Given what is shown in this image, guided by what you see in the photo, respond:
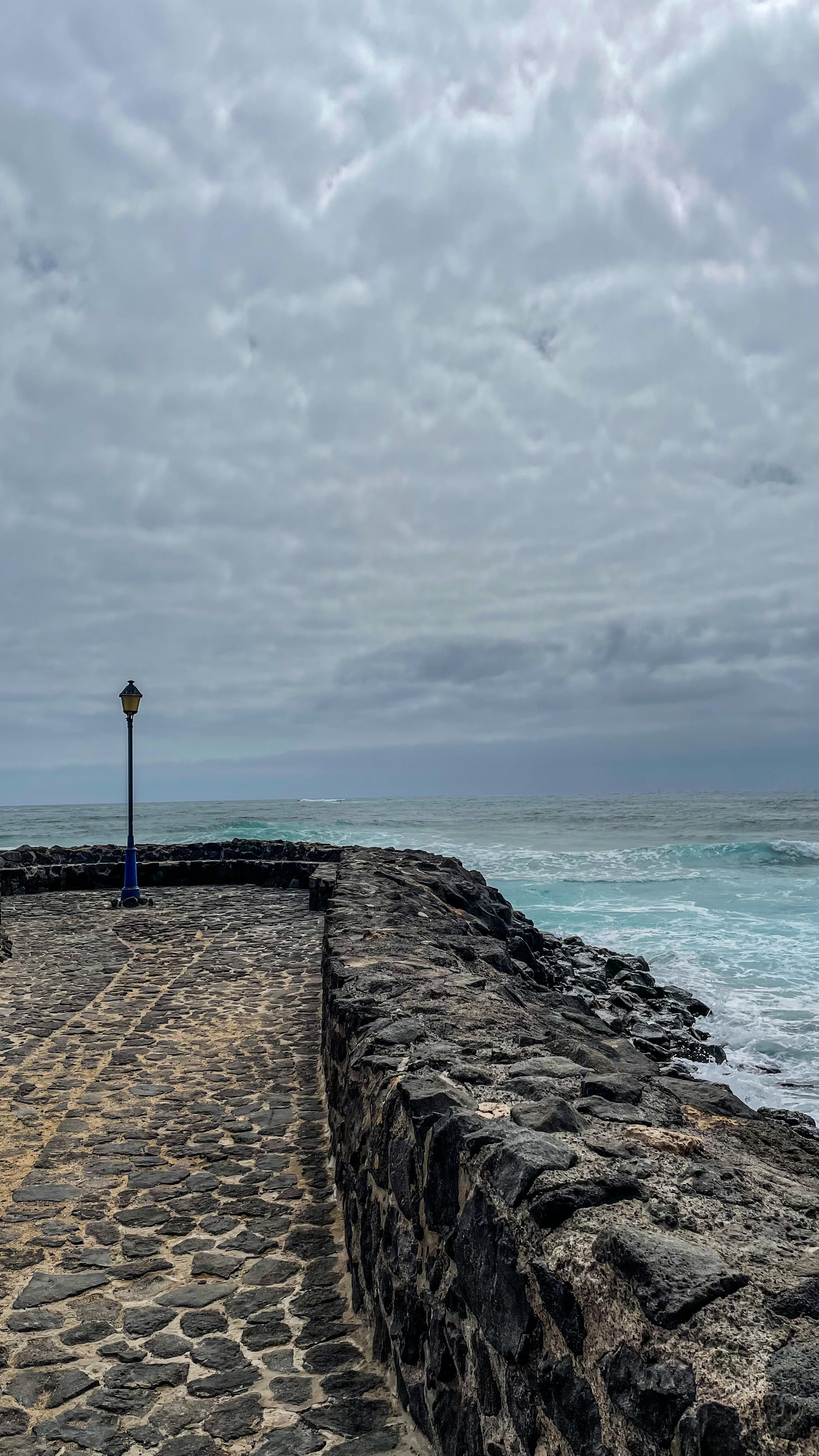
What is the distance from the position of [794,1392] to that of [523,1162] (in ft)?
3.14

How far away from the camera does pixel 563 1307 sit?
1.87 m

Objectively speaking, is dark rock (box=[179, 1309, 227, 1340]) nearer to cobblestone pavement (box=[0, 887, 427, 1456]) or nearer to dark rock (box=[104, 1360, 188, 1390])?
cobblestone pavement (box=[0, 887, 427, 1456])

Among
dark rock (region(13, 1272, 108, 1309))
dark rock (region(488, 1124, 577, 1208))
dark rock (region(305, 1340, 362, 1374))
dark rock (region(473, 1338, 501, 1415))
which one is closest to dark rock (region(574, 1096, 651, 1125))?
dark rock (region(488, 1124, 577, 1208))

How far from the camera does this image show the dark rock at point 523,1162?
2238 millimetres

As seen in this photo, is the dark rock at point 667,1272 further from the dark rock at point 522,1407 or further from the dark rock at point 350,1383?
the dark rock at point 350,1383

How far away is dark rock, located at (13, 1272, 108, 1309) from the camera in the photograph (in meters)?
3.53

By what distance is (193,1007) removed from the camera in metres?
8.01

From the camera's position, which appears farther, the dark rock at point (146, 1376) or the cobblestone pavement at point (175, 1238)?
the dark rock at point (146, 1376)

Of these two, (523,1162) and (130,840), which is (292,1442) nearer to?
(523,1162)

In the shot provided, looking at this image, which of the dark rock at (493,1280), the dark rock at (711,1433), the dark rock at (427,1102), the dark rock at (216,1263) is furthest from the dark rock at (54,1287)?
the dark rock at (711,1433)

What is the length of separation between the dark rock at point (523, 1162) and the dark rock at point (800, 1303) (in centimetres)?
69

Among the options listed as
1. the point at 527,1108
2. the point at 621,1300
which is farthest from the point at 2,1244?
the point at 621,1300

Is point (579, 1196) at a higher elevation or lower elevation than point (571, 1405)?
higher

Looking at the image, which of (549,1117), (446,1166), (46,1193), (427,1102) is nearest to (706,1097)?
(549,1117)
